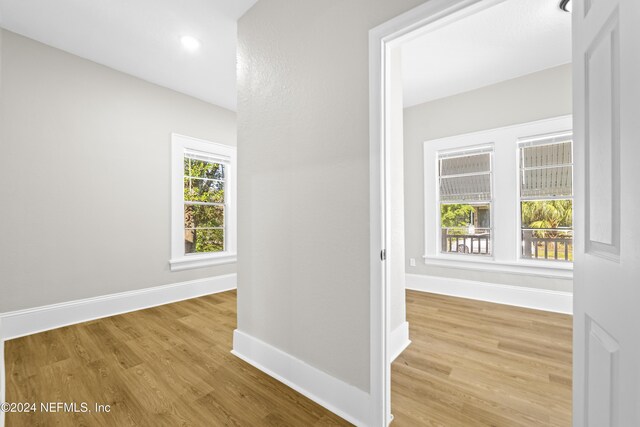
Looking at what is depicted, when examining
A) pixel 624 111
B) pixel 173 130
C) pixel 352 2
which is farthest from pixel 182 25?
pixel 624 111

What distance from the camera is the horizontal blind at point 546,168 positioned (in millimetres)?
3197

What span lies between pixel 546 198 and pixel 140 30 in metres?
4.69

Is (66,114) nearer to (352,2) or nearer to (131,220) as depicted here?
(131,220)

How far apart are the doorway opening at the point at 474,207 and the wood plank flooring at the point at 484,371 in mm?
11

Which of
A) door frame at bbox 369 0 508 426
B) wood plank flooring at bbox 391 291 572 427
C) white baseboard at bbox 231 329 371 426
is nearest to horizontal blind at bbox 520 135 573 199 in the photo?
wood plank flooring at bbox 391 291 572 427

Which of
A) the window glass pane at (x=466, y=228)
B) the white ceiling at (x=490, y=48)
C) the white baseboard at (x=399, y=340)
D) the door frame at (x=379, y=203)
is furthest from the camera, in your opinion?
the window glass pane at (x=466, y=228)

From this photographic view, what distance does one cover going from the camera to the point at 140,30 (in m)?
2.52

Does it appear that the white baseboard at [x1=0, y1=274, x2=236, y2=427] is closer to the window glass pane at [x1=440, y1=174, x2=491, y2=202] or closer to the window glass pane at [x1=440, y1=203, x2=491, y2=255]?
the window glass pane at [x1=440, y1=203, x2=491, y2=255]

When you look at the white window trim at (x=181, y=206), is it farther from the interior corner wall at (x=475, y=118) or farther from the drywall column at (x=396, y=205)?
the interior corner wall at (x=475, y=118)

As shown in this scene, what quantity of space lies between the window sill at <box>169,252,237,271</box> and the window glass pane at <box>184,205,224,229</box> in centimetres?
47

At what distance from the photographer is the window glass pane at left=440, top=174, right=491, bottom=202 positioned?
3703 mm

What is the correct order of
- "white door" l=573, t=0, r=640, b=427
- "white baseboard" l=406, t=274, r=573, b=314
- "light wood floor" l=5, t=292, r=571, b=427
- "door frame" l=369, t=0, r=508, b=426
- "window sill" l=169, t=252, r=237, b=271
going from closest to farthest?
"white door" l=573, t=0, r=640, b=427, "door frame" l=369, t=0, r=508, b=426, "light wood floor" l=5, t=292, r=571, b=427, "white baseboard" l=406, t=274, r=573, b=314, "window sill" l=169, t=252, r=237, b=271

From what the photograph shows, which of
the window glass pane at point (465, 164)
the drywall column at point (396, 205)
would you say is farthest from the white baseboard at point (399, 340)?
the window glass pane at point (465, 164)

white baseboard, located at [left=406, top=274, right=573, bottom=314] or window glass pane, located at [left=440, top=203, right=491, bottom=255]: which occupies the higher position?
window glass pane, located at [left=440, top=203, right=491, bottom=255]
